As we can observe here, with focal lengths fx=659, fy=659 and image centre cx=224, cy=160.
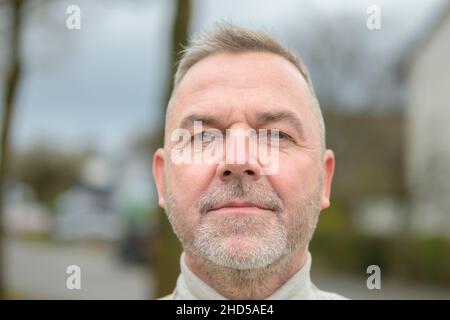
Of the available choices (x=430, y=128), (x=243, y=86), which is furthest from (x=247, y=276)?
(x=430, y=128)

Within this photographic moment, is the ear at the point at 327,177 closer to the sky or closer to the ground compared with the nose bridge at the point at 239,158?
closer to the ground

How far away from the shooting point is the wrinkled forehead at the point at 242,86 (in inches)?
64.8

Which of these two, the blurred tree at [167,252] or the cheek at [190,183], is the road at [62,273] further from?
the cheek at [190,183]

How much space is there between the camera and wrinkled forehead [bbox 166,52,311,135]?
5.40ft

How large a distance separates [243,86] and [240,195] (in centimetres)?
29

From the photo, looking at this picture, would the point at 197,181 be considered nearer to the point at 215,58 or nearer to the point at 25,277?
the point at 215,58

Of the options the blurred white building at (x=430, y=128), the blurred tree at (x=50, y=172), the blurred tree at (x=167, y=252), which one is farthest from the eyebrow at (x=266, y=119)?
the blurred tree at (x=50, y=172)

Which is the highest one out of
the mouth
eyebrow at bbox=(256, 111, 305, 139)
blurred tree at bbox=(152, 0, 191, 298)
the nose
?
eyebrow at bbox=(256, 111, 305, 139)

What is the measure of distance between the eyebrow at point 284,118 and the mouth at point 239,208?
0.23 metres

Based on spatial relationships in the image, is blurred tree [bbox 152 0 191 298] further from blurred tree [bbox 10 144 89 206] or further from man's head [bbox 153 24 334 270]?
blurred tree [bbox 10 144 89 206]

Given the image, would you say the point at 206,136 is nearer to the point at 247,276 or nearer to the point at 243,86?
the point at 243,86

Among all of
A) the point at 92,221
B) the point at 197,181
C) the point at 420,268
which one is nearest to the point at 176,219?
the point at 197,181

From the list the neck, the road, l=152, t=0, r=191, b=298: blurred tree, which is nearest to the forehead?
the neck

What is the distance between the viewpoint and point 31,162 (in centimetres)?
3219
